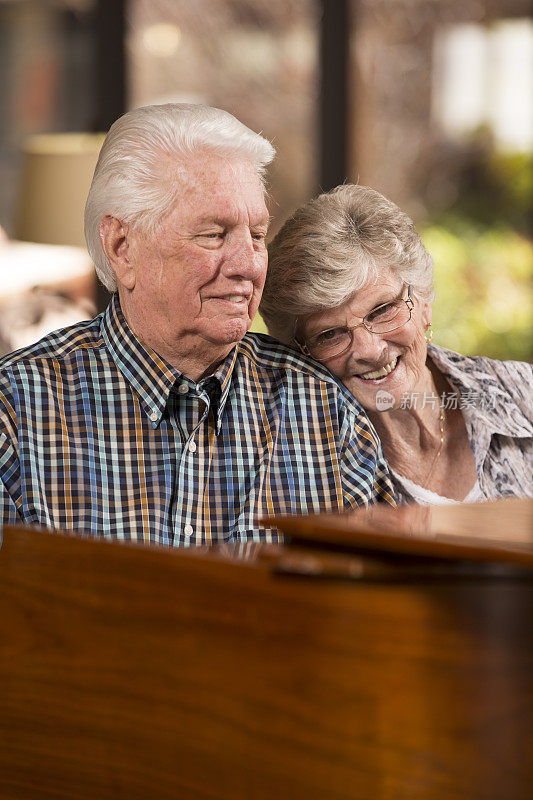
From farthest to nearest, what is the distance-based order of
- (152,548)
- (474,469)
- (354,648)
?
(474,469), (152,548), (354,648)

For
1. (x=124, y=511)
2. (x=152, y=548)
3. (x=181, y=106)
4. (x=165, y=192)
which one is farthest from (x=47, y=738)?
(x=181, y=106)

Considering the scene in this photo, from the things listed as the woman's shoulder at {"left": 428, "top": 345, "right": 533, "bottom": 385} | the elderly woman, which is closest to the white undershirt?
the elderly woman

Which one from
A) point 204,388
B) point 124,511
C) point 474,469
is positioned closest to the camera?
point 124,511

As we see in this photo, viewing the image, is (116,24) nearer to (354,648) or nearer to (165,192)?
(165,192)

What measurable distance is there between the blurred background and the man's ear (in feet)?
13.8

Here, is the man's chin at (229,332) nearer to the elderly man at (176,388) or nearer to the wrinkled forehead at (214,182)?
the elderly man at (176,388)

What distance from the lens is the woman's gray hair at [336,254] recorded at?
76.5 inches

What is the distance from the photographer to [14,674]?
4.46 ft

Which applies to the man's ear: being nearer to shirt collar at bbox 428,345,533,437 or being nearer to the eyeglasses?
the eyeglasses

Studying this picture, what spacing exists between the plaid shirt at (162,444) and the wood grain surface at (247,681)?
0.36 m

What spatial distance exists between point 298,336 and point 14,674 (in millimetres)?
887

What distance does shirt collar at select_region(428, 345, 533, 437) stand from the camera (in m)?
2.00

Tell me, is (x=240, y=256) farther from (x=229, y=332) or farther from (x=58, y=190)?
(x=58, y=190)

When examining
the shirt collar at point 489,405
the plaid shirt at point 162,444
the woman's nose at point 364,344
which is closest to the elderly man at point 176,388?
the plaid shirt at point 162,444
